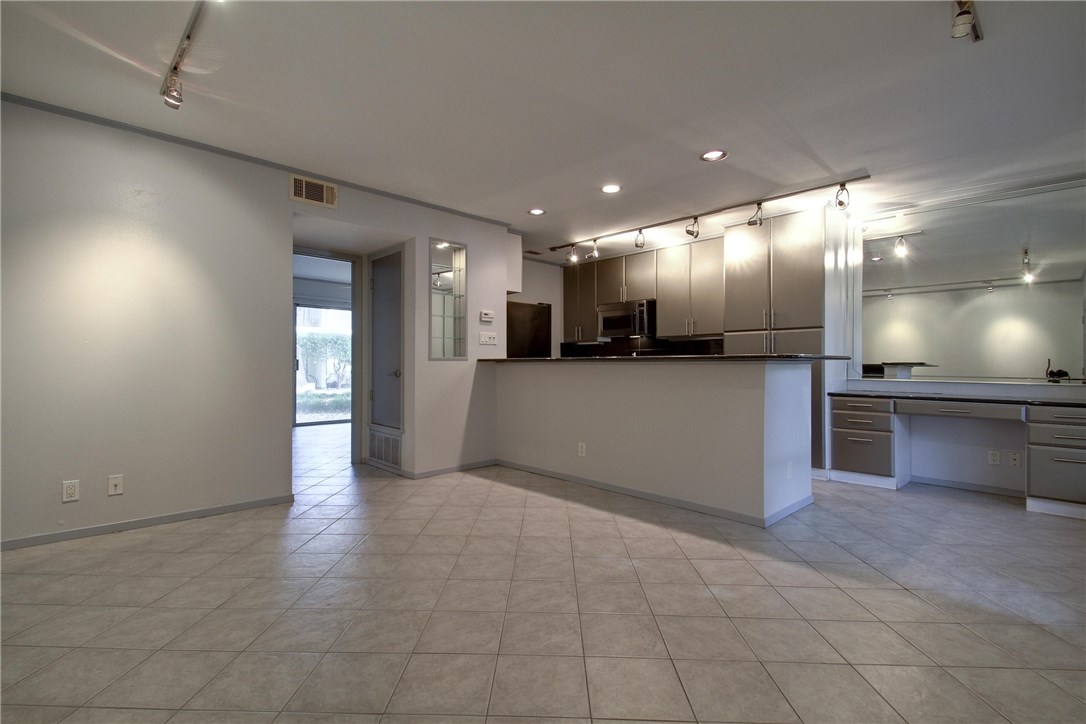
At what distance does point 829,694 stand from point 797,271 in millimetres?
3901

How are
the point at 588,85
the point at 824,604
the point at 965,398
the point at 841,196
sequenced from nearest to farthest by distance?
the point at 824,604, the point at 588,85, the point at 965,398, the point at 841,196

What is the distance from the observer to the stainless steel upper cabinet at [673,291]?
18.8ft

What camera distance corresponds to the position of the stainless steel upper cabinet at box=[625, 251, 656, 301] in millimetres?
6074

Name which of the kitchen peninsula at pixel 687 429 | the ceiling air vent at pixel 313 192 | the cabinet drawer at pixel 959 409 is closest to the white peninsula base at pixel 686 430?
the kitchen peninsula at pixel 687 429

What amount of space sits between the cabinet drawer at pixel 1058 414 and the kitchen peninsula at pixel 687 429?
1595 mm

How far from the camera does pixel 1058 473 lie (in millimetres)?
3367

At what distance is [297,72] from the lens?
2.43 metres

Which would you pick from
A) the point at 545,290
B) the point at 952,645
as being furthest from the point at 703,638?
the point at 545,290

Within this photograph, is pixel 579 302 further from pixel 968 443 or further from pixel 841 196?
pixel 968 443

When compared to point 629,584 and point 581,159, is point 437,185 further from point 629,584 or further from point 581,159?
point 629,584

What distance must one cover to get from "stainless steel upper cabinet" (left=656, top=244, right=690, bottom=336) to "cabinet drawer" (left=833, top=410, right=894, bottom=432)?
1.86 meters

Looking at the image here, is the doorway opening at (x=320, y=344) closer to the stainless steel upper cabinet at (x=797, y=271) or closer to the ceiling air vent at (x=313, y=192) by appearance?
the ceiling air vent at (x=313, y=192)

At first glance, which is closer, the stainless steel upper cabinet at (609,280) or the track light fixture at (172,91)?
the track light fixture at (172,91)

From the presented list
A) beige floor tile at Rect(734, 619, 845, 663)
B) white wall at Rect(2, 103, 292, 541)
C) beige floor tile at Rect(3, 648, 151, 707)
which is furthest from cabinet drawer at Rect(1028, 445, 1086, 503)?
white wall at Rect(2, 103, 292, 541)
